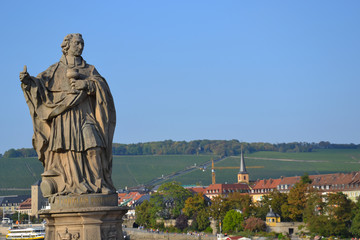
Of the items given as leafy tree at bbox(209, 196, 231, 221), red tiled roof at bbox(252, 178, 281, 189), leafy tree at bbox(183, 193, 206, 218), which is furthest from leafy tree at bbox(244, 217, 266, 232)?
red tiled roof at bbox(252, 178, 281, 189)

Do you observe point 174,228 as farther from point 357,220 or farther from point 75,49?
point 75,49

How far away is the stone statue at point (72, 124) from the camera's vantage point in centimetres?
1330

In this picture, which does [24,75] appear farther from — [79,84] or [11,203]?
[11,203]

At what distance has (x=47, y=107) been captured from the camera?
13.6m

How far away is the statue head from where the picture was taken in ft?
45.5

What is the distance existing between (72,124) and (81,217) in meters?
1.61

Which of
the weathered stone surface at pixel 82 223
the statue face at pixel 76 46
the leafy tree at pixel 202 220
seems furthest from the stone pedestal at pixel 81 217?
the leafy tree at pixel 202 220

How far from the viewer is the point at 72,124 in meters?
13.4

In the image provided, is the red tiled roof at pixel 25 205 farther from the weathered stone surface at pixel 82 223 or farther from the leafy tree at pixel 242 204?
the weathered stone surface at pixel 82 223

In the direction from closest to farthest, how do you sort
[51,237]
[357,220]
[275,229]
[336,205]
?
[51,237] → [357,220] → [336,205] → [275,229]

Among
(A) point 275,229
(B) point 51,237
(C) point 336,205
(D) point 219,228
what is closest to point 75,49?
(B) point 51,237

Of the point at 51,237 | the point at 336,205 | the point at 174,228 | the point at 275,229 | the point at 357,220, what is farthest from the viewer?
the point at 174,228

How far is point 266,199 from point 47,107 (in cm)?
8408

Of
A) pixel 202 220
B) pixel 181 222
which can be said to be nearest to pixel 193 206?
pixel 181 222
